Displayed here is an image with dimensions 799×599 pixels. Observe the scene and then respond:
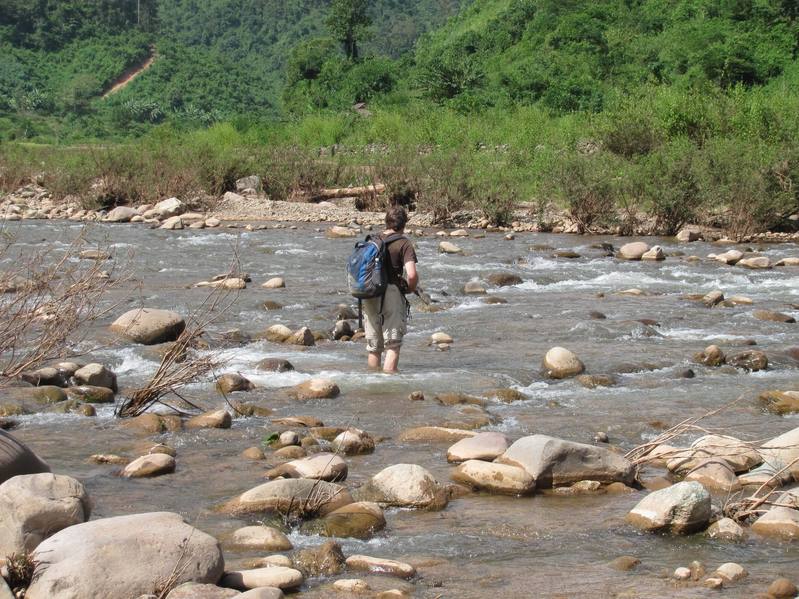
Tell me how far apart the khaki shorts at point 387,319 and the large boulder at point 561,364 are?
4.71 ft

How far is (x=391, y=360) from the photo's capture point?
9016 mm

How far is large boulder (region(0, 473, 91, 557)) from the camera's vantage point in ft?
Answer: 14.4

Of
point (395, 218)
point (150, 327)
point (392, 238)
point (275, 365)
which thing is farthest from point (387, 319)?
point (150, 327)

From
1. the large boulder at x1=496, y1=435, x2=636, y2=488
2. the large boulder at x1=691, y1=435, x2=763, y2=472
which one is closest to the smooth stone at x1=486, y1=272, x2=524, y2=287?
the large boulder at x1=691, y1=435, x2=763, y2=472

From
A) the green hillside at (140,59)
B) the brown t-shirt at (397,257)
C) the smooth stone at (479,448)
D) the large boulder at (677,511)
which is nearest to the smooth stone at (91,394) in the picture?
the brown t-shirt at (397,257)

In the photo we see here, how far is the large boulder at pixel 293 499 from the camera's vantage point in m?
5.39

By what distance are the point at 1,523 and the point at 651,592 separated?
9.35ft

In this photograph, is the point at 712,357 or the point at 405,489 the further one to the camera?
the point at 712,357

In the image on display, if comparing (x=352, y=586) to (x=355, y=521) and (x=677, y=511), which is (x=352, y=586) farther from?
(x=677, y=511)

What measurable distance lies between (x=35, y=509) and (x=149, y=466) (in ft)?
5.51

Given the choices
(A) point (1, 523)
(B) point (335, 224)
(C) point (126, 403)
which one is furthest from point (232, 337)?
(B) point (335, 224)

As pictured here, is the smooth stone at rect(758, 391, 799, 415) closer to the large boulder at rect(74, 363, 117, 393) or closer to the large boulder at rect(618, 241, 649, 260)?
the large boulder at rect(74, 363, 117, 393)

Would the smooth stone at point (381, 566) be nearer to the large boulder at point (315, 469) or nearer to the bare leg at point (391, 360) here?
the large boulder at point (315, 469)

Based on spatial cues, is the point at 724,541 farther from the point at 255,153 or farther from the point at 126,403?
the point at 255,153
